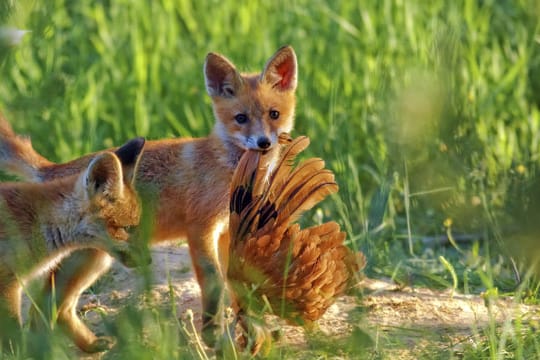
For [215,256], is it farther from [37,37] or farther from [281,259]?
[37,37]

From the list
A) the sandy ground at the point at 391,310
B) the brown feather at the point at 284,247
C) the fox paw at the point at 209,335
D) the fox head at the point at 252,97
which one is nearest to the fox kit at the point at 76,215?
the sandy ground at the point at 391,310

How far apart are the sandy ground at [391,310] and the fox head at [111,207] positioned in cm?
29

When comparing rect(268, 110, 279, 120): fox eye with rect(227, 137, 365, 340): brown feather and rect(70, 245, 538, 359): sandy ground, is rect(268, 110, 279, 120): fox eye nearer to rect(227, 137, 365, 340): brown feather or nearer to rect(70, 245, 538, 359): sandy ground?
rect(70, 245, 538, 359): sandy ground

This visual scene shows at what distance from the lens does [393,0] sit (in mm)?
7316

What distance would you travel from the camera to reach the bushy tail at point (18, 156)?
4848 mm

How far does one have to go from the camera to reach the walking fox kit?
466 centimetres

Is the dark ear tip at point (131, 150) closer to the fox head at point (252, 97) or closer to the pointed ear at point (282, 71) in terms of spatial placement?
the fox head at point (252, 97)

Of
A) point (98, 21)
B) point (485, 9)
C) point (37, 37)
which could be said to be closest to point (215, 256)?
point (37, 37)

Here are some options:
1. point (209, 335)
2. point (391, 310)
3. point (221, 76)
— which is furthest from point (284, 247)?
point (221, 76)

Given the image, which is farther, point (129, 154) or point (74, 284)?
point (74, 284)

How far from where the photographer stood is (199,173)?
5000 millimetres

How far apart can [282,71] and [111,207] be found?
184 cm

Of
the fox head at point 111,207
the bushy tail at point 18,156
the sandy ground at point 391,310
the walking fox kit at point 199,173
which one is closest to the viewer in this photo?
the sandy ground at point 391,310

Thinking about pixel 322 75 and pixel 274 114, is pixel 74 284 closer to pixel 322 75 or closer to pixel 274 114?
pixel 274 114
